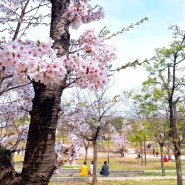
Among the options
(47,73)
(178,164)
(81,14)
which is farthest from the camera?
(178,164)

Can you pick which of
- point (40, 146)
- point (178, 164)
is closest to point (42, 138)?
point (40, 146)

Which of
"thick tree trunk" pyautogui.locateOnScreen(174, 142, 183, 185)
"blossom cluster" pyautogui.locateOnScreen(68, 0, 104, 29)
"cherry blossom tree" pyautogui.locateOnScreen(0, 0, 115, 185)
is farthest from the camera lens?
"thick tree trunk" pyautogui.locateOnScreen(174, 142, 183, 185)

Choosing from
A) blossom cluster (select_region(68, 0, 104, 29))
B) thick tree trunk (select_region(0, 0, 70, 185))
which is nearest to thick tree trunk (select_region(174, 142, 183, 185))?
blossom cluster (select_region(68, 0, 104, 29))

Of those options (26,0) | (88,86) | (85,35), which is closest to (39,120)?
(88,86)

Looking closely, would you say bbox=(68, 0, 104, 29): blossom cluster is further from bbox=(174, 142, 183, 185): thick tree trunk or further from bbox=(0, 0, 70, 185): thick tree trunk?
bbox=(174, 142, 183, 185): thick tree trunk

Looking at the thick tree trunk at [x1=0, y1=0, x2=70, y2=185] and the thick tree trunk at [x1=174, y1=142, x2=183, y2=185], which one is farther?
the thick tree trunk at [x1=174, y1=142, x2=183, y2=185]

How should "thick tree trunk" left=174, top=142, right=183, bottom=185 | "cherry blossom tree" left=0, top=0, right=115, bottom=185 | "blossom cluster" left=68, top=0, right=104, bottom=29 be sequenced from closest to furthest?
"cherry blossom tree" left=0, top=0, right=115, bottom=185 → "blossom cluster" left=68, top=0, right=104, bottom=29 → "thick tree trunk" left=174, top=142, right=183, bottom=185

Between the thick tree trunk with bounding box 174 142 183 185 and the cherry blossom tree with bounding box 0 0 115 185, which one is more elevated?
the cherry blossom tree with bounding box 0 0 115 185

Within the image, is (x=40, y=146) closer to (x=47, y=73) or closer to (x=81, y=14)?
(x=47, y=73)

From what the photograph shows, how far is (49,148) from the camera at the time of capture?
81.5 inches

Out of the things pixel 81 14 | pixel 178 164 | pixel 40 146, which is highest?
pixel 81 14

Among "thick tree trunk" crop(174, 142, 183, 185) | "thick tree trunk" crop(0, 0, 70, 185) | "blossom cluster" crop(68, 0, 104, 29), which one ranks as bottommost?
"thick tree trunk" crop(174, 142, 183, 185)

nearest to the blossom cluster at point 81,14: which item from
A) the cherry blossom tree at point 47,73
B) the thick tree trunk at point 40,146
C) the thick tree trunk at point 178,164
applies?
the cherry blossom tree at point 47,73

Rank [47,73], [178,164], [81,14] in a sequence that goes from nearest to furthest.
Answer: [47,73], [81,14], [178,164]
